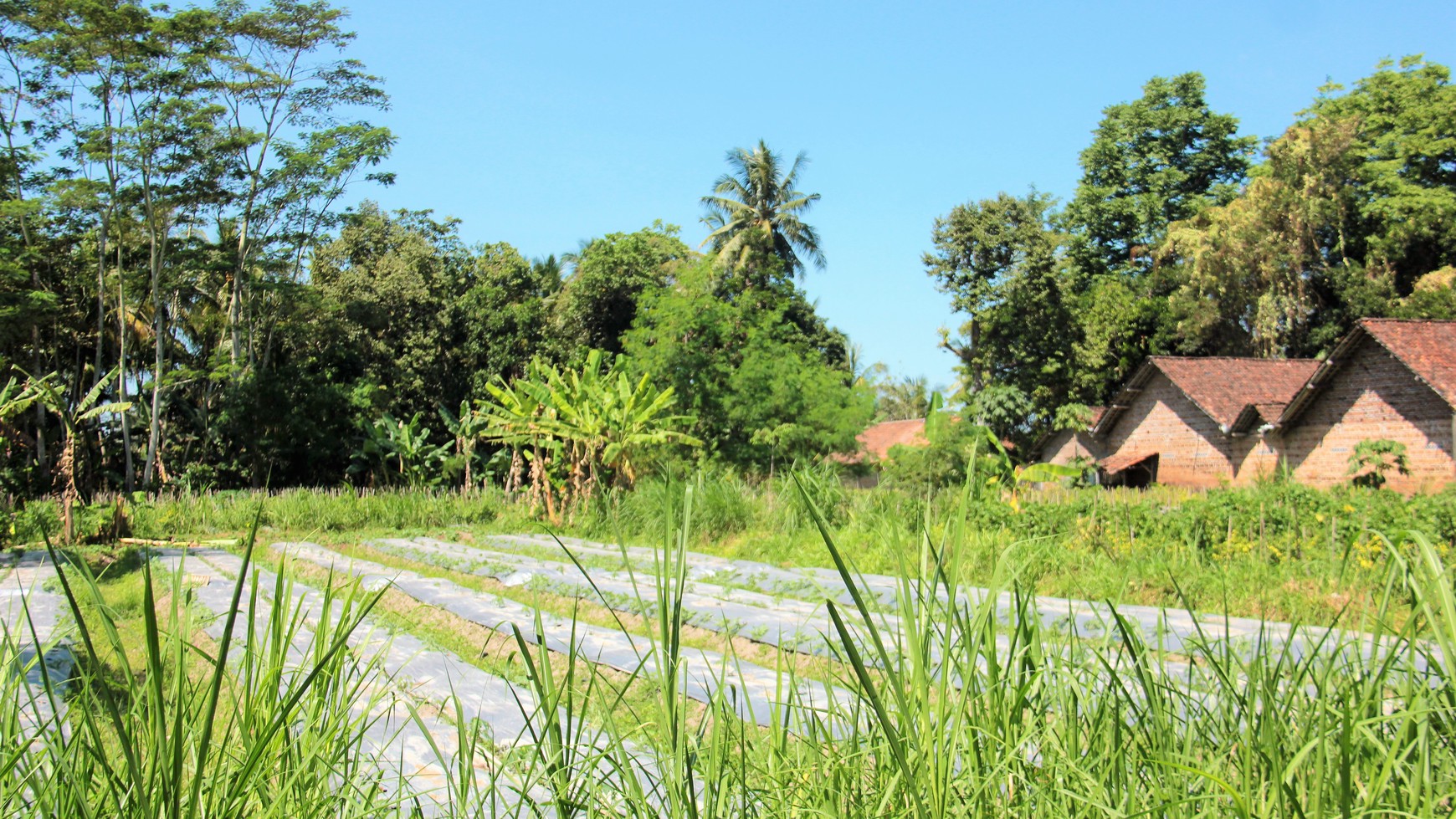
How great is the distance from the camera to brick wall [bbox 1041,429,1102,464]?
83.1ft

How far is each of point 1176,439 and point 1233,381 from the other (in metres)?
1.75

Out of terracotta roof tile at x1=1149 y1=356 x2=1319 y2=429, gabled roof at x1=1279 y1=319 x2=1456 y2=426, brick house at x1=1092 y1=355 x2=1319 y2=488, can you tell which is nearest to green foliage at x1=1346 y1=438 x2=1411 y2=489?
gabled roof at x1=1279 y1=319 x2=1456 y2=426

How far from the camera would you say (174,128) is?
17734 millimetres

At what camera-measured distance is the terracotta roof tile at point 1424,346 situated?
1677 centimetres

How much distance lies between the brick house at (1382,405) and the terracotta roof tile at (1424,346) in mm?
14

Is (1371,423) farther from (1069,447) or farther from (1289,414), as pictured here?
(1069,447)

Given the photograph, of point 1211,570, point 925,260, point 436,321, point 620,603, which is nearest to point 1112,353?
point 925,260

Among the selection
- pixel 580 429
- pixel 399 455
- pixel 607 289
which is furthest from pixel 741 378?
pixel 607 289

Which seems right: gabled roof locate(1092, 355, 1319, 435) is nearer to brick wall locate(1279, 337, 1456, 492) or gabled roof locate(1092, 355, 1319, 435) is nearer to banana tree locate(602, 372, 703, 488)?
brick wall locate(1279, 337, 1456, 492)

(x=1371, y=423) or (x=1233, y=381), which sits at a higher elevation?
(x=1233, y=381)

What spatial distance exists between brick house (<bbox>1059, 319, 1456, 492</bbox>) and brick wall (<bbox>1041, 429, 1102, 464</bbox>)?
0.06 meters

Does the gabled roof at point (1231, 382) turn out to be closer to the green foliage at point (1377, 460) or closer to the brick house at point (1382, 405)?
the brick house at point (1382, 405)

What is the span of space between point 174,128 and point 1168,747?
788 inches

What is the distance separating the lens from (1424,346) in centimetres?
1766
